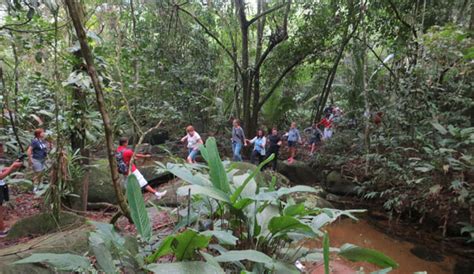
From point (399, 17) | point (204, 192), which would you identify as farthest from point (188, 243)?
point (399, 17)

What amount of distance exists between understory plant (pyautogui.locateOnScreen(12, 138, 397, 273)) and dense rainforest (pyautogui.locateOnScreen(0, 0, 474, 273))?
13 mm

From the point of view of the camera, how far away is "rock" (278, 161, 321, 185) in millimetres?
9797

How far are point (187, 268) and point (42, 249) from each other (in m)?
1.92

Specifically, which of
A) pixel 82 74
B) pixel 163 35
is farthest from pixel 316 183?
pixel 82 74

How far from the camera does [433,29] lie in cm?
621

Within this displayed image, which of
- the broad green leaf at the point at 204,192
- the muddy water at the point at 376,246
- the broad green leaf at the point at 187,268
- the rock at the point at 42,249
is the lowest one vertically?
the muddy water at the point at 376,246

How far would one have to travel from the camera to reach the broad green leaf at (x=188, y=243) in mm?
1784

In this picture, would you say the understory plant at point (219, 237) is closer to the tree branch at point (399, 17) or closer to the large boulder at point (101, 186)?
the large boulder at point (101, 186)

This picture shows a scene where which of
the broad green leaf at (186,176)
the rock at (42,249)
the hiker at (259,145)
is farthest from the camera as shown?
the hiker at (259,145)

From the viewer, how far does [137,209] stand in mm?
2113

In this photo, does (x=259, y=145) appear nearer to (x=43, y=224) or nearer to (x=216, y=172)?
(x=43, y=224)

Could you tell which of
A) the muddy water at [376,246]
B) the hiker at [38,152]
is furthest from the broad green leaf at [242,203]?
the hiker at [38,152]

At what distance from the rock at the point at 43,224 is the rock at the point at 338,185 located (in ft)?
20.9

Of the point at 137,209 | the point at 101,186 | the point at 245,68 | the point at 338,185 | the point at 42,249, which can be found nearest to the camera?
the point at 137,209
